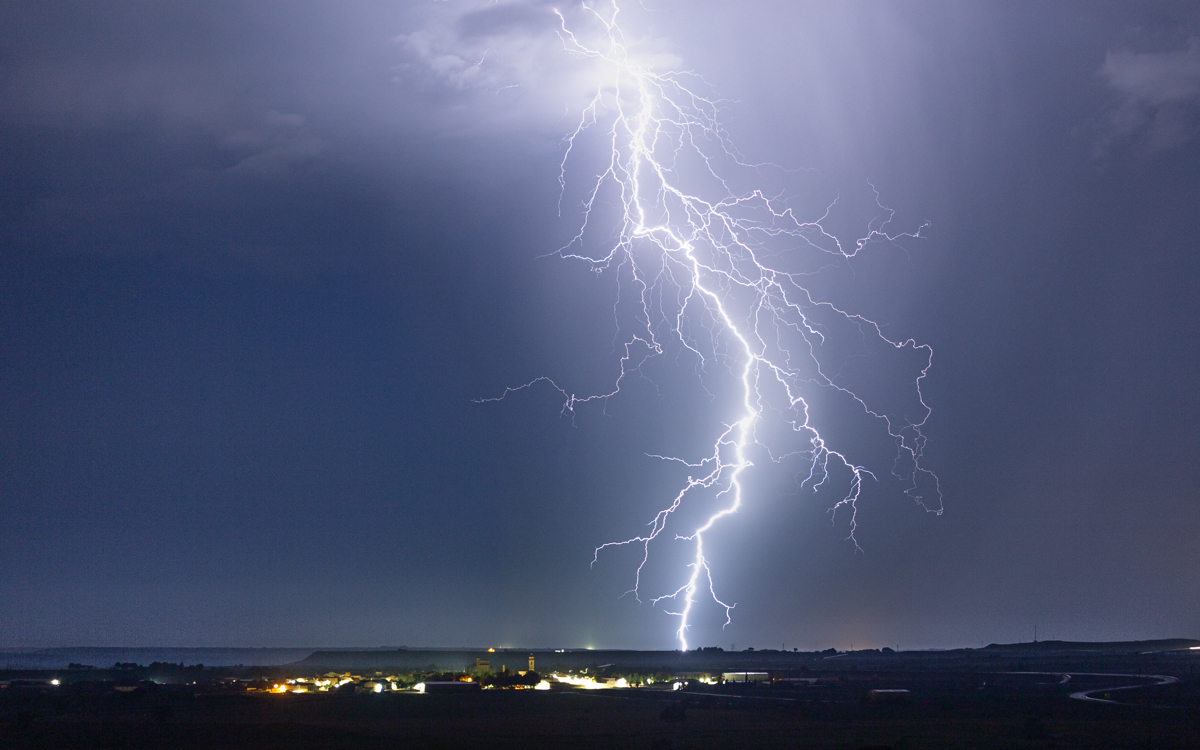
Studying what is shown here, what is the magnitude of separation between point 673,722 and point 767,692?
1557 centimetres

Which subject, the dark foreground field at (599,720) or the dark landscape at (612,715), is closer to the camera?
the dark foreground field at (599,720)

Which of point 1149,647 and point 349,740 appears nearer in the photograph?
point 349,740

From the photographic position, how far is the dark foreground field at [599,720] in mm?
25859

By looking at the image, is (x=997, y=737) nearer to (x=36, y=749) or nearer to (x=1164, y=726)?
(x=1164, y=726)

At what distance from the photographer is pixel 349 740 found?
26469 mm

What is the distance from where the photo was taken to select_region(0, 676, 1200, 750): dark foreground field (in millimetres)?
25859

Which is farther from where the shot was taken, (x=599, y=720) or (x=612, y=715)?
(x=612, y=715)

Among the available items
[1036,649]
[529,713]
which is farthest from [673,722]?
[1036,649]

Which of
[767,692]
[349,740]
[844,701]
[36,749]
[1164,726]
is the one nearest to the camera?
[36,749]

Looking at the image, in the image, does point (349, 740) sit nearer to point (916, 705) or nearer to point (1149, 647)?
point (916, 705)

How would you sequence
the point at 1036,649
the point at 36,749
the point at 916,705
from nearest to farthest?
the point at 36,749, the point at 916,705, the point at 1036,649

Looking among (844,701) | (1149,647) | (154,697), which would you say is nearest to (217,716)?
(154,697)

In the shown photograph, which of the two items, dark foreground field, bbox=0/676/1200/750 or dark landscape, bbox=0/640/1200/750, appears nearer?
dark foreground field, bbox=0/676/1200/750

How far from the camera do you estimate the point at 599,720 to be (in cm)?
3162
